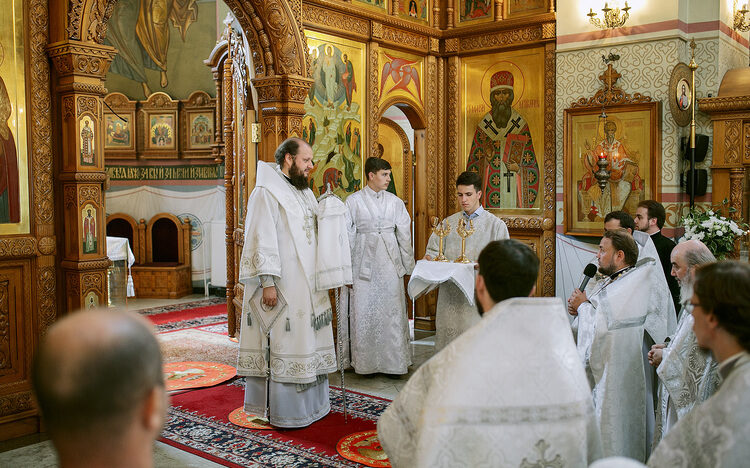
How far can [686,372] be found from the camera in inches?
132

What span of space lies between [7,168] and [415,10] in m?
5.75

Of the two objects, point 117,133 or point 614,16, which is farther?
point 117,133

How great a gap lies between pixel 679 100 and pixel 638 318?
4.69 meters

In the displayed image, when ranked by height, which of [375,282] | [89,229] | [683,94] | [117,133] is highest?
[117,133]

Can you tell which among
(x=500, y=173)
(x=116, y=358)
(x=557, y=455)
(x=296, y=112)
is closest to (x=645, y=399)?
(x=557, y=455)

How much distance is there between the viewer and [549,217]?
351 inches

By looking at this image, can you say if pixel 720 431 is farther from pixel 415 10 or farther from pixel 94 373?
pixel 415 10

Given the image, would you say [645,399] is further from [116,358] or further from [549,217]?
[549,217]

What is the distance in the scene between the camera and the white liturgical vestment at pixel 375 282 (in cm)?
722

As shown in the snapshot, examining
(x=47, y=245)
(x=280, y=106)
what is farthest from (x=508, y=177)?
(x=47, y=245)

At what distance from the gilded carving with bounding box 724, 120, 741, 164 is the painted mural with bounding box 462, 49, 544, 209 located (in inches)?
82.1

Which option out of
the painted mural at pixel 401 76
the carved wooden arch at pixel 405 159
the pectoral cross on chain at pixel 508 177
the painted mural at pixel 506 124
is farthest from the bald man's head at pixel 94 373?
the carved wooden arch at pixel 405 159

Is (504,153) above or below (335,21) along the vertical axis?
below

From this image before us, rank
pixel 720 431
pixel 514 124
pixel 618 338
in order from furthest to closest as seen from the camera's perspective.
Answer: pixel 514 124, pixel 618 338, pixel 720 431
